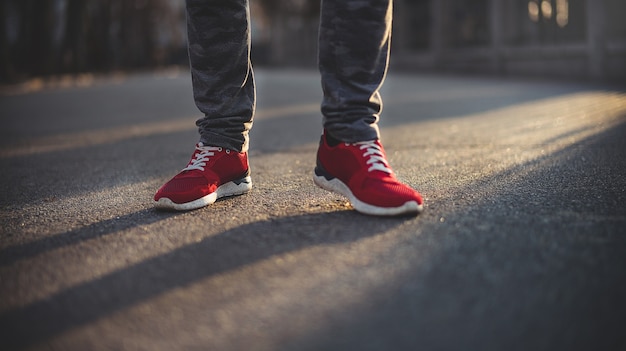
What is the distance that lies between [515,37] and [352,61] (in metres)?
11.1

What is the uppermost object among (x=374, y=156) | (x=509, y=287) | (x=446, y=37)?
(x=446, y=37)

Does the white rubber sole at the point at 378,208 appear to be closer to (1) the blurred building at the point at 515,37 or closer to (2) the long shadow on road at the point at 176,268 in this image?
(2) the long shadow on road at the point at 176,268

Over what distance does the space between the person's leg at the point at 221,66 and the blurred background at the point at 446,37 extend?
7.87m

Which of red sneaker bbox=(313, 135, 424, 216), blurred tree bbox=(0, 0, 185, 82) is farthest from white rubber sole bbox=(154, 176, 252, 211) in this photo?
blurred tree bbox=(0, 0, 185, 82)

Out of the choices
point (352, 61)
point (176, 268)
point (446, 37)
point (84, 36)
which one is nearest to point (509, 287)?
point (176, 268)

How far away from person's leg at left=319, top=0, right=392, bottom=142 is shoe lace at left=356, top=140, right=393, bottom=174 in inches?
0.7

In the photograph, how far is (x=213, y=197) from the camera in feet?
5.32

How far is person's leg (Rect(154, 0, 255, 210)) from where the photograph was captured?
1628mm

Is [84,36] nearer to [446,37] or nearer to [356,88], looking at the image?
[446,37]

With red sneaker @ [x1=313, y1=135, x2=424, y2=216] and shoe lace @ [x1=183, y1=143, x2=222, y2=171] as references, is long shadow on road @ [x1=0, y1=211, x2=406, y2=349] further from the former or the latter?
shoe lace @ [x1=183, y1=143, x2=222, y2=171]

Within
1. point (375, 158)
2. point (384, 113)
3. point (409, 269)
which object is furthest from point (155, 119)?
point (409, 269)

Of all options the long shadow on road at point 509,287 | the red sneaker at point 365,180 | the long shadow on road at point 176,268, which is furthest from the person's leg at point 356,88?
the long shadow on road at point 509,287

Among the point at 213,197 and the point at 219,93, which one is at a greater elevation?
the point at 219,93

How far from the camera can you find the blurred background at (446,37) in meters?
8.92
